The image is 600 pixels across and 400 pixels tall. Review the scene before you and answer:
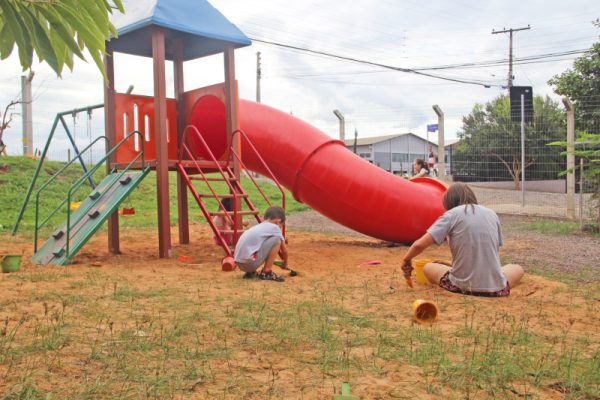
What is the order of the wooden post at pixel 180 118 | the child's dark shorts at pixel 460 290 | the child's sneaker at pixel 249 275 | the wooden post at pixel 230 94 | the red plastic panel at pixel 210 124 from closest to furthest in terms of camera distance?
the child's dark shorts at pixel 460 290, the child's sneaker at pixel 249 275, the wooden post at pixel 230 94, the wooden post at pixel 180 118, the red plastic panel at pixel 210 124

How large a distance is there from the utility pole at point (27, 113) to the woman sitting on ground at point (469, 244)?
52.1 ft

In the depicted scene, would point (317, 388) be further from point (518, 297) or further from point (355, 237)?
point (355, 237)

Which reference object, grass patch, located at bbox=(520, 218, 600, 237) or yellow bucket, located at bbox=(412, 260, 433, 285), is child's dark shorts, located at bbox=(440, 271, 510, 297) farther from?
grass patch, located at bbox=(520, 218, 600, 237)

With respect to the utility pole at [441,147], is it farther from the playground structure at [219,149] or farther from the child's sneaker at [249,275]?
the child's sneaker at [249,275]

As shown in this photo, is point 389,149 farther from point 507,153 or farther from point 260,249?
point 260,249

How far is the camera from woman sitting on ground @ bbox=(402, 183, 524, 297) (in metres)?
4.96

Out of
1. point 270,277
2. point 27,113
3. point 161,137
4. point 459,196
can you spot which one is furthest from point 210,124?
point 27,113

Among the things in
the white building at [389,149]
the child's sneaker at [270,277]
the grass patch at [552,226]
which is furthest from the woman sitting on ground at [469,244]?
the white building at [389,149]

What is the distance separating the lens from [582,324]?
13.7 feet

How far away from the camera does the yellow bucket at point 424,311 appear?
412cm

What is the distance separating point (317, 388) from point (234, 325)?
129 centimetres

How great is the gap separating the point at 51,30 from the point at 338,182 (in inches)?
302

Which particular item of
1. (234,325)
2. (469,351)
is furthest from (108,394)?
(469,351)

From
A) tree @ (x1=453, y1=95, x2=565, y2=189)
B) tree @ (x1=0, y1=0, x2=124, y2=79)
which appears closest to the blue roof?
tree @ (x1=0, y1=0, x2=124, y2=79)
